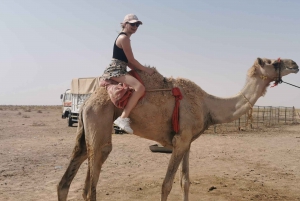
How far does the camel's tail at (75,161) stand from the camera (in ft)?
17.3

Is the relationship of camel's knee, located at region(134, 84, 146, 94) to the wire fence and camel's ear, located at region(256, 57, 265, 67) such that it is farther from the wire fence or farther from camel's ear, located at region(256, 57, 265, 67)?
the wire fence

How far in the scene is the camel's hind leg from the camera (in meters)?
4.91

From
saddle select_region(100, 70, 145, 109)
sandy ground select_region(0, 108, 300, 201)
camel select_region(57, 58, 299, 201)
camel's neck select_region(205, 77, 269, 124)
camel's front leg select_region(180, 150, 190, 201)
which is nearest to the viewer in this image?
saddle select_region(100, 70, 145, 109)

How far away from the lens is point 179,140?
5.08 metres

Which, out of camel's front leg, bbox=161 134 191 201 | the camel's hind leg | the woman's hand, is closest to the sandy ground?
camel's front leg, bbox=161 134 191 201

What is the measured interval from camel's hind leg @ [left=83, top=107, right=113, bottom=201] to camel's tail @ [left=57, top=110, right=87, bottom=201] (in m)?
0.42

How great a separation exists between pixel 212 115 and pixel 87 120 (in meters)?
2.15

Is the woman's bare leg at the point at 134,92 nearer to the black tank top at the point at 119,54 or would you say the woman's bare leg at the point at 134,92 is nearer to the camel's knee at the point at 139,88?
the camel's knee at the point at 139,88

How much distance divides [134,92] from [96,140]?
0.94 m

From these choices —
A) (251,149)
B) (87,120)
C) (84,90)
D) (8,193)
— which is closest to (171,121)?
(87,120)

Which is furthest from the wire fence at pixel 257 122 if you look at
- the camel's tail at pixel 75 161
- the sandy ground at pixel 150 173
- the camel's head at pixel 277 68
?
the camel's tail at pixel 75 161

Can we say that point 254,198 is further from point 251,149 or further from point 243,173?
point 251,149

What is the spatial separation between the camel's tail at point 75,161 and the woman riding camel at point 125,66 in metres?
0.78

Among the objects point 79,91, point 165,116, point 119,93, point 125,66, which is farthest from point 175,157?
point 79,91
